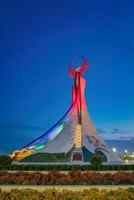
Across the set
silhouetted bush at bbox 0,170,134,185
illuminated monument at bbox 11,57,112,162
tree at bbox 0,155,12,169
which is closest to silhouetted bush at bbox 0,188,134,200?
silhouetted bush at bbox 0,170,134,185

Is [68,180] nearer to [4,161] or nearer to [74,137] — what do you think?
[4,161]

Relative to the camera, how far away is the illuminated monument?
27297mm

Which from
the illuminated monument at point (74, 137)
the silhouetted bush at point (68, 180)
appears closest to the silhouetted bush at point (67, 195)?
the silhouetted bush at point (68, 180)

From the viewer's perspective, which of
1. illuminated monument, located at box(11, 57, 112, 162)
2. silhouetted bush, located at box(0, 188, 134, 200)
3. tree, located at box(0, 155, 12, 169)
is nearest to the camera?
silhouetted bush, located at box(0, 188, 134, 200)

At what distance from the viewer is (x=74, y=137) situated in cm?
2819

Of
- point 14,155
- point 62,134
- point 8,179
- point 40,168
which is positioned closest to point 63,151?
point 62,134

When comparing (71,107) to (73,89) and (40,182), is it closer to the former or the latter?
(73,89)

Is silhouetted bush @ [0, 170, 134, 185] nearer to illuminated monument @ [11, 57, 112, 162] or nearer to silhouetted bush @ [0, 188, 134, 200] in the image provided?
silhouetted bush @ [0, 188, 134, 200]

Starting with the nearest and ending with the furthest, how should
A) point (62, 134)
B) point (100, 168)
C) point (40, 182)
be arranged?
point (40, 182) < point (100, 168) < point (62, 134)

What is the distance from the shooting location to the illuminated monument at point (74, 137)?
27.3 metres

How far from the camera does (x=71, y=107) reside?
29750 mm

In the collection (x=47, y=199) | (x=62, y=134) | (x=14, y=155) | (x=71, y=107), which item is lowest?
(x=47, y=199)

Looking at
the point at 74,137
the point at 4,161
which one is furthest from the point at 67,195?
the point at 74,137

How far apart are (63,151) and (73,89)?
5.38 metres
